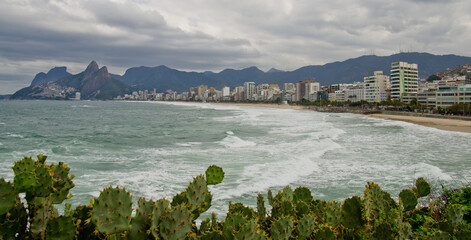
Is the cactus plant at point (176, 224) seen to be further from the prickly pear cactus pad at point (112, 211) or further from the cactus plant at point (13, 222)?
the cactus plant at point (13, 222)

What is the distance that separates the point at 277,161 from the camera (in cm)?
1891

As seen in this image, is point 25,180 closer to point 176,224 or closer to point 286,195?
point 176,224

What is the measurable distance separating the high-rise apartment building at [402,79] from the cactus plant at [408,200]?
110575 millimetres

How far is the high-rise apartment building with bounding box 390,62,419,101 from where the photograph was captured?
107 meters

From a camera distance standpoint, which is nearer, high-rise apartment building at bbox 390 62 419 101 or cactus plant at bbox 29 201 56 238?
cactus plant at bbox 29 201 56 238

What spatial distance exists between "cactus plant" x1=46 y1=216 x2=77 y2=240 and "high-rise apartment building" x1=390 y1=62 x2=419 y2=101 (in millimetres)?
115598

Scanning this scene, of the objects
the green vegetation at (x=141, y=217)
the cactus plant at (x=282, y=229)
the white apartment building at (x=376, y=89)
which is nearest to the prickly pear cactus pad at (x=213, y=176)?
the green vegetation at (x=141, y=217)

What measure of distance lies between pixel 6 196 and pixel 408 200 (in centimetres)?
653

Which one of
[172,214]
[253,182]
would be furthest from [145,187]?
[172,214]

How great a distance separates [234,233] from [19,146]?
28971mm

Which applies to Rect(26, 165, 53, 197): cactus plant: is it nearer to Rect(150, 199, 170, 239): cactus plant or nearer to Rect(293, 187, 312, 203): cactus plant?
Rect(150, 199, 170, 239): cactus plant

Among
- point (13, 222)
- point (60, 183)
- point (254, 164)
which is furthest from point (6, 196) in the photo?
point (254, 164)

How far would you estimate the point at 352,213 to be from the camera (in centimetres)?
503

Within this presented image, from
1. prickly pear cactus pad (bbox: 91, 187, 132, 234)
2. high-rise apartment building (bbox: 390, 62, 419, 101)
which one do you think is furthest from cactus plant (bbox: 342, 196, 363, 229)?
high-rise apartment building (bbox: 390, 62, 419, 101)
